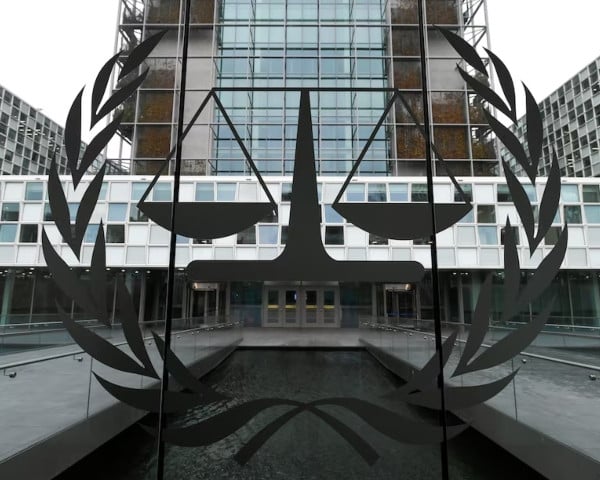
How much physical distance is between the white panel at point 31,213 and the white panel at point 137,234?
510 centimetres

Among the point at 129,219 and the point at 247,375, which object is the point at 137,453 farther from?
the point at 129,219

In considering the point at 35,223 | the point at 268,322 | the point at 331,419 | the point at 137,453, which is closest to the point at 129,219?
the point at 35,223

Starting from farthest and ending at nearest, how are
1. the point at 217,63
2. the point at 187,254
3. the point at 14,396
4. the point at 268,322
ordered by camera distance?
the point at 217,63 → the point at 268,322 → the point at 187,254 → the point at 14,396

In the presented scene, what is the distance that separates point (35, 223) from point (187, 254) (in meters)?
8.56

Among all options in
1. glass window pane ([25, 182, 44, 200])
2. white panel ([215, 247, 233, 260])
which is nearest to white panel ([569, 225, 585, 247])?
white panel ([215, 247, 233, 260])

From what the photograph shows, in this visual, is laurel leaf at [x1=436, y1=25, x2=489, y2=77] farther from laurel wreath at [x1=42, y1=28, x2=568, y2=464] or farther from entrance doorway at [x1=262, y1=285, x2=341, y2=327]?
entrance doorway at [x1=262, y1=285, x2=341, y2=327]

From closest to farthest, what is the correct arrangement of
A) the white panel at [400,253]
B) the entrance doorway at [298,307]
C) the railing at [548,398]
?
the railing at [548,398], the white panel at [400,253], the entrance doorway at [298,307]

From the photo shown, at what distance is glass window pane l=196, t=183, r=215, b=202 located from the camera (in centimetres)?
2278

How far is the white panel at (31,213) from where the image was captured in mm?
22408

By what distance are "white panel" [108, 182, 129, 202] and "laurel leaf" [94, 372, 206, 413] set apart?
20676 millimetres

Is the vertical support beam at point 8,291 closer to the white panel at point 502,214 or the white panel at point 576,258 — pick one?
the white panel at point 502,214

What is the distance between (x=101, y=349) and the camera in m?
3.67

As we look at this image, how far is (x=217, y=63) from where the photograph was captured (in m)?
30.2

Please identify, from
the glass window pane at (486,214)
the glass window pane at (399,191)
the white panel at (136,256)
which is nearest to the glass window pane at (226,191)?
the white panel at (136,256)
